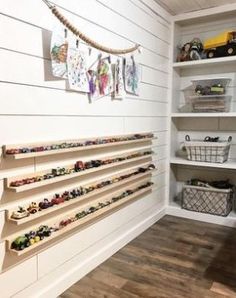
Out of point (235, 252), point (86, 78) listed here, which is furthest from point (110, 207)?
point (235, 252)

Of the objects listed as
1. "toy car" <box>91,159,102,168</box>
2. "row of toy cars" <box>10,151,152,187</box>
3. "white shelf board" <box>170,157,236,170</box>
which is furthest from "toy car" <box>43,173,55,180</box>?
"white shelf board" <box>170,157,236,170</box>

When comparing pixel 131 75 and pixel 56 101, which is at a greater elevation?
pixel 131 75

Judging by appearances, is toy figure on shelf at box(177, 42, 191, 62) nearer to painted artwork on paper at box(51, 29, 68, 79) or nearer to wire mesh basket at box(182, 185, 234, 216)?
wire mesh basket at box(182, 185, 234, 216)

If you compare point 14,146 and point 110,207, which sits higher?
point 14,146

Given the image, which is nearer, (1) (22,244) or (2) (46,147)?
(1) (22,244)

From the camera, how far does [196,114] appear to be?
9.06 feet

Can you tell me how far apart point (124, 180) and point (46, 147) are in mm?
827

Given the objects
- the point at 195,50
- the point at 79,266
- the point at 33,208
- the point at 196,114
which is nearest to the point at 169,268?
the point at 79,266

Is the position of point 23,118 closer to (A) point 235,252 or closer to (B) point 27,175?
(B) point 27,175

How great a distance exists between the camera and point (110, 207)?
2.00 metres

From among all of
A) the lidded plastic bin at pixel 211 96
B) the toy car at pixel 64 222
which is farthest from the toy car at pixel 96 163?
the lidded plastic bin at pixel 211 96

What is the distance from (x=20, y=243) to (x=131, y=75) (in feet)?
4.59

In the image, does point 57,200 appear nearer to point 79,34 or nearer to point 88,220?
point 88,220

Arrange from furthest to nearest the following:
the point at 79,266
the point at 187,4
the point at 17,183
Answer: the point at 187,4
the point at 79,266
the point at 17,183
